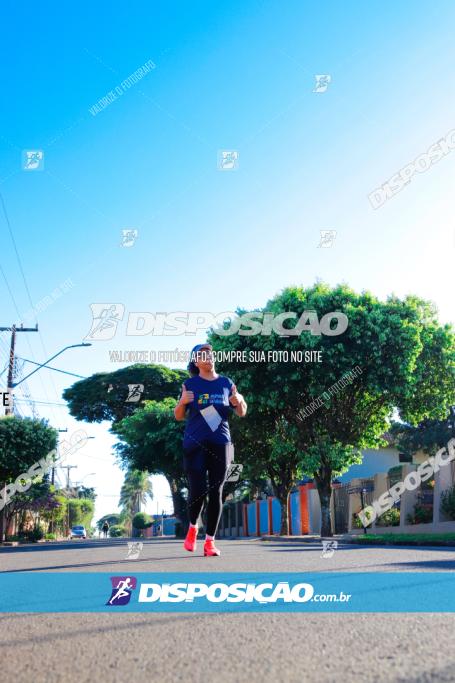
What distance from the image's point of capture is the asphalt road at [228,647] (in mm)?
2648

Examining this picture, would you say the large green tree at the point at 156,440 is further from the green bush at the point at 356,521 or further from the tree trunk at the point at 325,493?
the tree trunk at the point at 325,493

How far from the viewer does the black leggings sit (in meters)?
6.35

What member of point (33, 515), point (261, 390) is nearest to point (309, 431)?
point (261, 390)

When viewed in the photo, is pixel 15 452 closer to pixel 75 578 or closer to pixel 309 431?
pixel 309 431

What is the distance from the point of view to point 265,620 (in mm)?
3779

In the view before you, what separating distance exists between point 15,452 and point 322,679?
34087 mm
